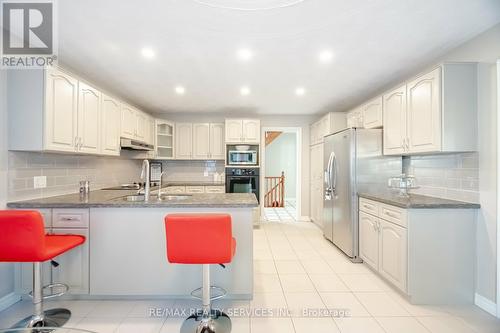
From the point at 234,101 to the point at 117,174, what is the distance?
233 centimetres

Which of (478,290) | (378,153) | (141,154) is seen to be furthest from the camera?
(141,154)

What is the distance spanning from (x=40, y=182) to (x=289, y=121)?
4337mm

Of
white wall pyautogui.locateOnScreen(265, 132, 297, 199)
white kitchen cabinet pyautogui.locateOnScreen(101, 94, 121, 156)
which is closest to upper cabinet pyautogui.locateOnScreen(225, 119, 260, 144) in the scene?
white kitchen cabinet pyautogui.locateOnScreen(101, 94, 121, 156)

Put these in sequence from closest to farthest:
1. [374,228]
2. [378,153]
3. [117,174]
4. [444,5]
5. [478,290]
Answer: [444,5] → [478,290] → [374,228] → [378,153] → [117,174]

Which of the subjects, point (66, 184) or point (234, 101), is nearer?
point (66, 184)

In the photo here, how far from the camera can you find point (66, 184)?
2822mm

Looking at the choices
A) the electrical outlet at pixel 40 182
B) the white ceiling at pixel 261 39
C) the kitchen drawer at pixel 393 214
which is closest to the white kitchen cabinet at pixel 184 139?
the white ceiling at pixel 261 39

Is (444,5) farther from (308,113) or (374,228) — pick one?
(308,113)

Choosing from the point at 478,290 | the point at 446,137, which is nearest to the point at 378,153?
the point at 446,137

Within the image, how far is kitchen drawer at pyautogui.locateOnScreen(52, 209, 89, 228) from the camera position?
2184mm

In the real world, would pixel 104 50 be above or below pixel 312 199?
above

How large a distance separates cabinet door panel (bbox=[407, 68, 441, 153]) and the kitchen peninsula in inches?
70.5

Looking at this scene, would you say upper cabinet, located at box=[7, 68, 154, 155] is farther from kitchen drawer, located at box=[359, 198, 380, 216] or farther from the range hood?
kitchen drawer, located at box=[359, 198, 380, 216]

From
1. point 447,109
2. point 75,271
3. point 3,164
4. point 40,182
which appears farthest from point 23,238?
point 447,109
